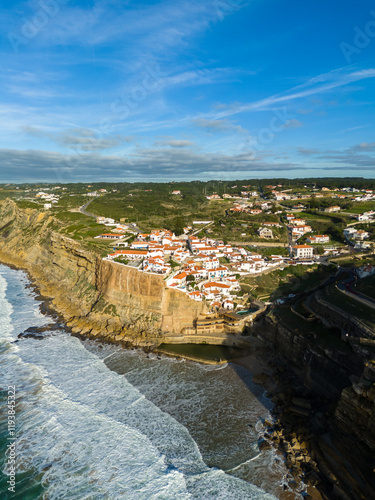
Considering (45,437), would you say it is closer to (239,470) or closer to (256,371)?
(239,470)

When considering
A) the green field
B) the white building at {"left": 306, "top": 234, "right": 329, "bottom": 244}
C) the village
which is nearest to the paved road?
the village

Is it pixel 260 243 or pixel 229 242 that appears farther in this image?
pixel 229 242

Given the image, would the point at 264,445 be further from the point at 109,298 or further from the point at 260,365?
the point at 109,298

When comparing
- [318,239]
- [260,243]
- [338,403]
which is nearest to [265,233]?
[260,243]

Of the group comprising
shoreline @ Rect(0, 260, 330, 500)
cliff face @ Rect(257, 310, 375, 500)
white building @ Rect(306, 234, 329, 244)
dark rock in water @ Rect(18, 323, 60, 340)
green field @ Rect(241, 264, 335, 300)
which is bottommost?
shoreline @ Rect(0, 260, 330, 500)

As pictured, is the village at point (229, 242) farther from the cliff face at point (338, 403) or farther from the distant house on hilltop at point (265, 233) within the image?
the cliff face at point (338, 403)

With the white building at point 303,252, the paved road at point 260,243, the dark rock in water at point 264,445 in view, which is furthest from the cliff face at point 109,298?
the paved road at point 260,243

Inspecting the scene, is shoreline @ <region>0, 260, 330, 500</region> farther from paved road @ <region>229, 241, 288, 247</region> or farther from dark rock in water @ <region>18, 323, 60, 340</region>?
paved road @ <region>229, 241, 288, 247</region>
